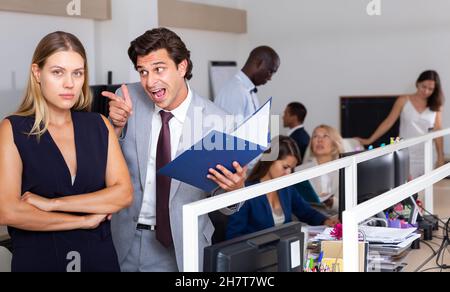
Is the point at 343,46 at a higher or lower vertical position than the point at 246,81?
higher

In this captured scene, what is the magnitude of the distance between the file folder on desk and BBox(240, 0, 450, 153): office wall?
5595 mm

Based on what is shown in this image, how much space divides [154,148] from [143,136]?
0.18 feet

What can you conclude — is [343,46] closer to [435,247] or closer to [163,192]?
[435,247]

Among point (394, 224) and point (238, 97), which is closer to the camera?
point (394, 224)

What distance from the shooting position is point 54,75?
6.43 ft

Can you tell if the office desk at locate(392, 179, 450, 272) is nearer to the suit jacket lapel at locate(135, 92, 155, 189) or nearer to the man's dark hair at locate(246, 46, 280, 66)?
the suit jacket lapel at locate(135, 92, 155, 189)

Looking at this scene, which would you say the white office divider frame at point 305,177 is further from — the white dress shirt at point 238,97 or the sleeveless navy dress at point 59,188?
the white dress shirt at point 238,97

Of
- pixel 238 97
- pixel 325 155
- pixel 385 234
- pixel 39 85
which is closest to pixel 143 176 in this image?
pixel 39 85

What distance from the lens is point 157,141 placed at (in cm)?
234

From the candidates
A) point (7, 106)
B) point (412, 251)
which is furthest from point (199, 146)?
point (7, 106)

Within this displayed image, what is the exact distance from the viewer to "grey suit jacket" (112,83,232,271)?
7.58 feet

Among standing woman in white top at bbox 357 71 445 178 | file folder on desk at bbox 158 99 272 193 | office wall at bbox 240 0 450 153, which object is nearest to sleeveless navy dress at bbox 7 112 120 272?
file folder on desk at bbox 158 99 272 193
